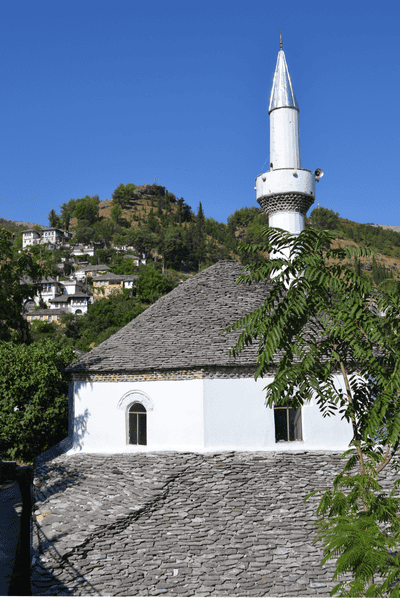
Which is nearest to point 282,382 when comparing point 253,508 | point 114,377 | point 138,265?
point 253,508

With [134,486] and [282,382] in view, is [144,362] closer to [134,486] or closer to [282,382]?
[134,486]

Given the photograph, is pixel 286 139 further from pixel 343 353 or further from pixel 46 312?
pixel 46 312

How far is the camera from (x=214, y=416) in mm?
14664

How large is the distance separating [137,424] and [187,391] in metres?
2.39

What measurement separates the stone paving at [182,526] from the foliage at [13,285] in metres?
10.8

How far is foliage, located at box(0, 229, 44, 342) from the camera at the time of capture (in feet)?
74.2

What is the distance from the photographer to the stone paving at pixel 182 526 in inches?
369

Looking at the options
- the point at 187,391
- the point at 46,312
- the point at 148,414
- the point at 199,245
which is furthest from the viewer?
the point at 199,245

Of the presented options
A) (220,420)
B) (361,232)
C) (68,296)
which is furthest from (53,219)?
(220,420)

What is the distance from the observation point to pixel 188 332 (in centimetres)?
1658

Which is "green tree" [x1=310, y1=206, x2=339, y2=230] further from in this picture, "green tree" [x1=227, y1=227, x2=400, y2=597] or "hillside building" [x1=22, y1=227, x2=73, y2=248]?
"green tree" [x1=227, y1=227, x2=400, y2=597]

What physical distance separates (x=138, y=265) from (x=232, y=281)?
108 m

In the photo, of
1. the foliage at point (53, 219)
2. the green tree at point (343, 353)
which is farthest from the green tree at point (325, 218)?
the green tree at point (343, 353)

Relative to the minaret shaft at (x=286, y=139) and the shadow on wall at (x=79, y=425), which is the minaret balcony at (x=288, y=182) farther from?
the shadow on wall at (x=79, y=425)
